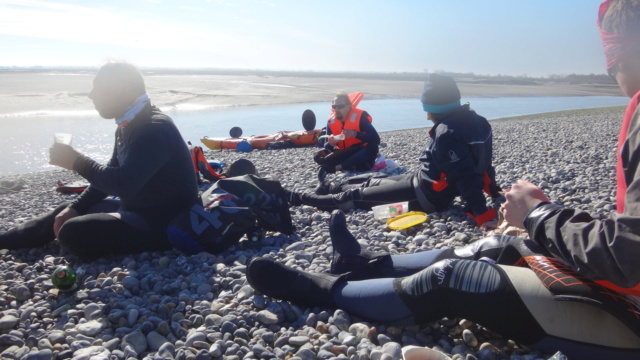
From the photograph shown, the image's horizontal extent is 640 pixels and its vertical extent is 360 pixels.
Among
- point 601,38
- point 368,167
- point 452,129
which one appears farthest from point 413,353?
point 368,167

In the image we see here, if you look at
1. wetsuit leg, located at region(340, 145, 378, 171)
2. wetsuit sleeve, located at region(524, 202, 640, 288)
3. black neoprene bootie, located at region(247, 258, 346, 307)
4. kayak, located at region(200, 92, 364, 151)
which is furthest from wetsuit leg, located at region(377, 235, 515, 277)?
kayak, located at region(200, 92, 364, 151)

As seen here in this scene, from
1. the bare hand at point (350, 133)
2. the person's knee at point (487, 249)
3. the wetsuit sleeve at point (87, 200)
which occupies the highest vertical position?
the bare hand at point (350, 133)

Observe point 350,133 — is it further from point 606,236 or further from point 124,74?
point 606,236

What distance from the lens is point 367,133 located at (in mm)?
9516

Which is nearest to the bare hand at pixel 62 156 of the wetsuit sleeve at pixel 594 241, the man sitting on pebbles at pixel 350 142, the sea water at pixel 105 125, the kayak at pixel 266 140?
the wetsuit sleeve at pixel 594 241

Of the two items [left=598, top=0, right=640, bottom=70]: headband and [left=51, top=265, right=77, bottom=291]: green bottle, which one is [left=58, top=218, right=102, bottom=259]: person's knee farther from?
[left=598, top=0, right=640, bottom=70]: headband

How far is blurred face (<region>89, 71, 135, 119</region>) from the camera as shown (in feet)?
14.6

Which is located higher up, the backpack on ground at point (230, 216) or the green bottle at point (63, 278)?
the backpack on ground at point (230, 216)

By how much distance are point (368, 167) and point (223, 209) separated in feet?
16.6

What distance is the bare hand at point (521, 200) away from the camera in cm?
252

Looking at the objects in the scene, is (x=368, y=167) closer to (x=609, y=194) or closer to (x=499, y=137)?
(x=609, y=194)

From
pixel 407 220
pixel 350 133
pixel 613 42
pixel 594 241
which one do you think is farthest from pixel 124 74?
pixel 350 133

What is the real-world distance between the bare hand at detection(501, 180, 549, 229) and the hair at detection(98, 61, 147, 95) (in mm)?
3552

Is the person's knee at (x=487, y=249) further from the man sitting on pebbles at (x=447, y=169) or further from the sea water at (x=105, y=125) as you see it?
the sea water at (x=105, y=125)
